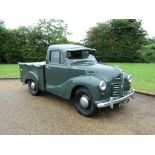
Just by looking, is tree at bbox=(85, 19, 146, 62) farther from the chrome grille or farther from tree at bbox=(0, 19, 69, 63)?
the chrome grille

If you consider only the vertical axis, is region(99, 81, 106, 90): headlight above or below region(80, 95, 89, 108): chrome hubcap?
above

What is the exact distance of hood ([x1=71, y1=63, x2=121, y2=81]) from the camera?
627 cm

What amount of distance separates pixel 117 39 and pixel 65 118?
817 inches

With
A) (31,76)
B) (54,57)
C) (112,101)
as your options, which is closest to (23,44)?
(31,76)

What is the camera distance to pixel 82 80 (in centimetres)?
630

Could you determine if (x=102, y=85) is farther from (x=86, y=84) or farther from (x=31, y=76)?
(x=31, y=76)

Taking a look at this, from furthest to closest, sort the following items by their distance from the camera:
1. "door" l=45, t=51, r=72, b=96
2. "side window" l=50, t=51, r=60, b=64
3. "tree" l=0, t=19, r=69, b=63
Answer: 1. "tree" l=0, t=19, r=69, b=63
2. "side window" l=50, t=51, r=60, b=64
3. "door" l=45, t=51, r=72, b=96

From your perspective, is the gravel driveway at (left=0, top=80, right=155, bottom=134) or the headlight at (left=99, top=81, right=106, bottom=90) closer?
the gravel driveway at (left=0, top=80, right=155, bottom=134)

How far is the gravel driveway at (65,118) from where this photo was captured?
532 cm

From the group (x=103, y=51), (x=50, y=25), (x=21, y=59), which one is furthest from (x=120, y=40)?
(x=21, y=59)

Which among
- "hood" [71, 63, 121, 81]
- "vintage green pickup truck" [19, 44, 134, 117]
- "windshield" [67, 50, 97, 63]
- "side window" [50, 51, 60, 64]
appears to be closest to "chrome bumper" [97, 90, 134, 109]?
"vintage green pickup truck" [19, 44, 134, 117]

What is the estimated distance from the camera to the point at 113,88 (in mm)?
6219

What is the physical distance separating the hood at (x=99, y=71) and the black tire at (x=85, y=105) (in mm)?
520

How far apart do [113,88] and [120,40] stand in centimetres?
2013
